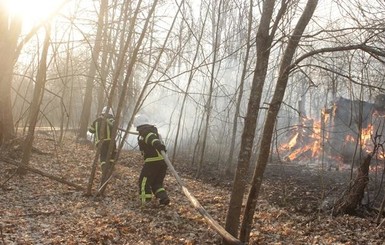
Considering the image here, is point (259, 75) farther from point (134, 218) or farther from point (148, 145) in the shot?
point (148, 145)

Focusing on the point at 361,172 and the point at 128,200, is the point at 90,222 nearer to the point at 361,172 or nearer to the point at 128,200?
the point at 128,200

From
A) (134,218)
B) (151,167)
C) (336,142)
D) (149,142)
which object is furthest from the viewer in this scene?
(336,142)

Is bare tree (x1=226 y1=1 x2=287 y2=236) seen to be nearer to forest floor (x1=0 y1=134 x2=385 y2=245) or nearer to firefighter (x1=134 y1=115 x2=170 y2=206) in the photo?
forest floor (x1=0 y1=134 x2=385 y2=245)

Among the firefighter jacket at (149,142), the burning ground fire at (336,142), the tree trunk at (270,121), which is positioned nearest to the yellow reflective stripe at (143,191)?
the firefighter jacket at (149,142)

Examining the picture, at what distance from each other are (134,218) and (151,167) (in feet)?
4.59

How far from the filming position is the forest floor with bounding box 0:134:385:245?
5.70m

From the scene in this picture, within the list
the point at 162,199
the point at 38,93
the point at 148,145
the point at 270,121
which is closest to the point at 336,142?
the point at 148,145

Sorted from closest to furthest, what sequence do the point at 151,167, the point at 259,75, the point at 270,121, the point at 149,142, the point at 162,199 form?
the point at 270,121 < the point at 259,75 < the point at 162,199 < the point at 149,142 < the point at 151,167

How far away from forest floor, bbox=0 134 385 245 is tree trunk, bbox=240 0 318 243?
1.30ft

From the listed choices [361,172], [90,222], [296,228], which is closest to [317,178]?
[361,172]

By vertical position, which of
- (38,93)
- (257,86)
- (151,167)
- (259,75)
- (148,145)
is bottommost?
(151,167)

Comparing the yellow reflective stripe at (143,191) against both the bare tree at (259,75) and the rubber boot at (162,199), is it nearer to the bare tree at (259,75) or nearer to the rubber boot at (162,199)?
the rubber boot at (162,199)

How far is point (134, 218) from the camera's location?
22.0 ft

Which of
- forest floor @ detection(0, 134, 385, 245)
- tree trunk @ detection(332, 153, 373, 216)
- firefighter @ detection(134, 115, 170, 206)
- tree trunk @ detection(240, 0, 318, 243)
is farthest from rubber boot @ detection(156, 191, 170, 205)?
tree trunk @ detection(332, 153, 373, 216)
